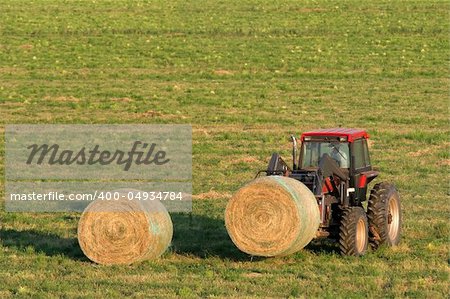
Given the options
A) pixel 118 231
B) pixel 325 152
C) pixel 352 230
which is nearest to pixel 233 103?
pixel 325 152

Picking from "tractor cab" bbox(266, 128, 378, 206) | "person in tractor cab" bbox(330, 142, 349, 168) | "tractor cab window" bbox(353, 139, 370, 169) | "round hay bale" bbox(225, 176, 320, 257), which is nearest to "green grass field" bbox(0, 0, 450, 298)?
"round hay bale" bbox(225, 176, 320, 257)

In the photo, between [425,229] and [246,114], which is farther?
[246,114]

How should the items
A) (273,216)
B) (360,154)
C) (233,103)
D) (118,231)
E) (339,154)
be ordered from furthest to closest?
1. (233,103)
2. (360,154)
3. (339,154)
4. (118,231)
5. (273,216)

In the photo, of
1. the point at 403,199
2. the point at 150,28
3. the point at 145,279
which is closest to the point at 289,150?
the point at 403,199

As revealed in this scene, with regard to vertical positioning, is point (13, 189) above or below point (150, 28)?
below

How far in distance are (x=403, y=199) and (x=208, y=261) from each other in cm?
692

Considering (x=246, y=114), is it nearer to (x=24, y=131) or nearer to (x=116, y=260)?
(x=24, y=131)

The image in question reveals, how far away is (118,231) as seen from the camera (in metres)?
16.1

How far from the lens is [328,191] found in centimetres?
1736

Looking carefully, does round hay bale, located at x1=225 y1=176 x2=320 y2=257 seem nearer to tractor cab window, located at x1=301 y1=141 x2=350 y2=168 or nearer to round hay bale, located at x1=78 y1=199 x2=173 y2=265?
round hay bale, located at x1=78 y1=199 x2=173 y2=265

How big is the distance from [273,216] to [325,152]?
2832mm

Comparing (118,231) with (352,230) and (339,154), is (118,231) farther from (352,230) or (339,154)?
(339,154)

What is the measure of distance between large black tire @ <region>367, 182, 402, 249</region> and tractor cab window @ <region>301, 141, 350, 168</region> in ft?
2.32

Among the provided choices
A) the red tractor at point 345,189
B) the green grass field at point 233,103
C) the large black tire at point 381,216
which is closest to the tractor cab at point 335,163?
the red tractor at point 345,189
